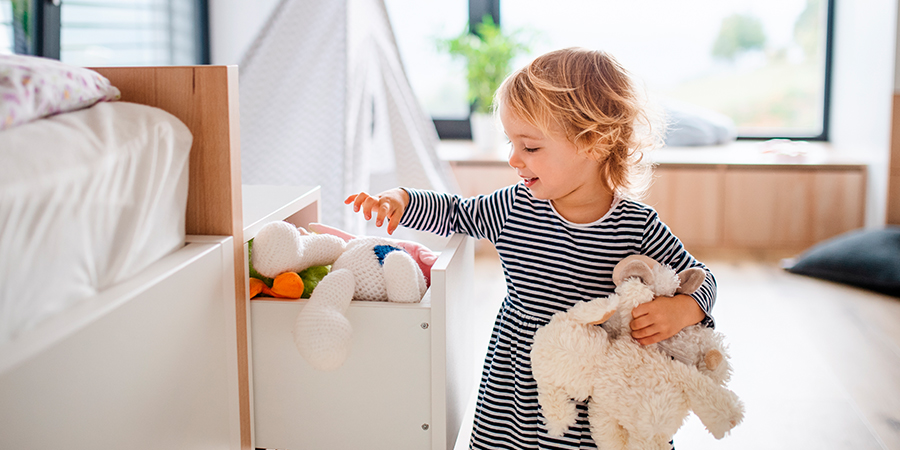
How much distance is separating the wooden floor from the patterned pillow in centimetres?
114

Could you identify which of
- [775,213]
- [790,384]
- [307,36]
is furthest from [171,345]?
[775,213]

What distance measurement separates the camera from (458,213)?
108 centimetres

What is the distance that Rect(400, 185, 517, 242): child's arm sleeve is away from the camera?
1.04 meters

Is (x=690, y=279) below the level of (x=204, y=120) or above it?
below

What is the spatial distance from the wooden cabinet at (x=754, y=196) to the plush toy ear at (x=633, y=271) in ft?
6.31

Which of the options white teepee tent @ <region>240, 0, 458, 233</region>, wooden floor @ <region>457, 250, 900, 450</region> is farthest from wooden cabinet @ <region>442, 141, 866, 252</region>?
white teepee tent @ <region>240, 0, 458, 233</region>

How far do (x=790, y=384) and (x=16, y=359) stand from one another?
1534mm

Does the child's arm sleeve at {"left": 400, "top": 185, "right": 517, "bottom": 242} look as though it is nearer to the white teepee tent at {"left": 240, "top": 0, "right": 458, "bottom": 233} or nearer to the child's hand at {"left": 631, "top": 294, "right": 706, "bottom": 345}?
the child's hand at {"left": 631, "top": 294, "right": 706, "bottom": 345}

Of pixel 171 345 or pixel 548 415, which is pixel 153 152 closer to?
pixel 171 345

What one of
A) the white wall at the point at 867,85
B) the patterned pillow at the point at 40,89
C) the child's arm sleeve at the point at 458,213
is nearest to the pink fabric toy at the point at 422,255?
the child's arm sleeve at the point at 458,213

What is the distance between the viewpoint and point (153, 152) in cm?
77

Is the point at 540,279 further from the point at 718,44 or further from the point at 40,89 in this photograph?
the point at 718,44

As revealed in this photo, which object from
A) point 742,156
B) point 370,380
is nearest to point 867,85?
point 742,156

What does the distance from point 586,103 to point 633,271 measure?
0.74 ft
